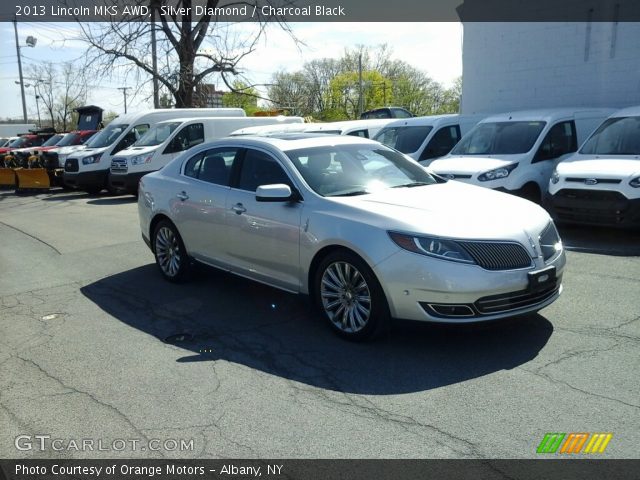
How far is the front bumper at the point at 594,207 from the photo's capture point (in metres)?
8.02

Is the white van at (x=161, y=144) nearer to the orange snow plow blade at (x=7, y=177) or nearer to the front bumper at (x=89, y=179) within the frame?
the front bumper at (x=89, y=179)

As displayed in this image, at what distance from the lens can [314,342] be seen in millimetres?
5012

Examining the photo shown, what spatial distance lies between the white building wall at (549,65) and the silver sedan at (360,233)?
35.4ft

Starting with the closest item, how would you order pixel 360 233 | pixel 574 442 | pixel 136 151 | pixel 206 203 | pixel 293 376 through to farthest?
pixel 574 442, pixel 293 376, pixel 360 233, pixel 206 203, pixel 136 151

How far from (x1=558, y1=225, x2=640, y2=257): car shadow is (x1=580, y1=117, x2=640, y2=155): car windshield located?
1208mm

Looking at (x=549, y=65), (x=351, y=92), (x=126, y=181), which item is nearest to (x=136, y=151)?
(x=126, y=181)

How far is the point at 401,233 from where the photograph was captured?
454cm

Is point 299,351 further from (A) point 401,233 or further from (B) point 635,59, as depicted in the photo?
(B) point 635,59

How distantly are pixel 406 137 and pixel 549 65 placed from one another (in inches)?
220

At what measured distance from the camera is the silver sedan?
14.6ft

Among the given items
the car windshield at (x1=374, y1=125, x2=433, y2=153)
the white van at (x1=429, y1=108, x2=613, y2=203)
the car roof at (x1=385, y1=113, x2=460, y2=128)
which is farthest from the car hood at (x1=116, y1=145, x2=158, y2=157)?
the white van at (x1=429, y1=108, x2=613, y2=203)

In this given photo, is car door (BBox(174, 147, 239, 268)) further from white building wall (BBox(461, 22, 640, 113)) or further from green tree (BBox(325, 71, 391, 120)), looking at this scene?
green tree (BBox(325, 71, 391, 120))

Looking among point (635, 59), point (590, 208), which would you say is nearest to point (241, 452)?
point (590, 208)

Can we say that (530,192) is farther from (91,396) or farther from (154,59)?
(154,59)
